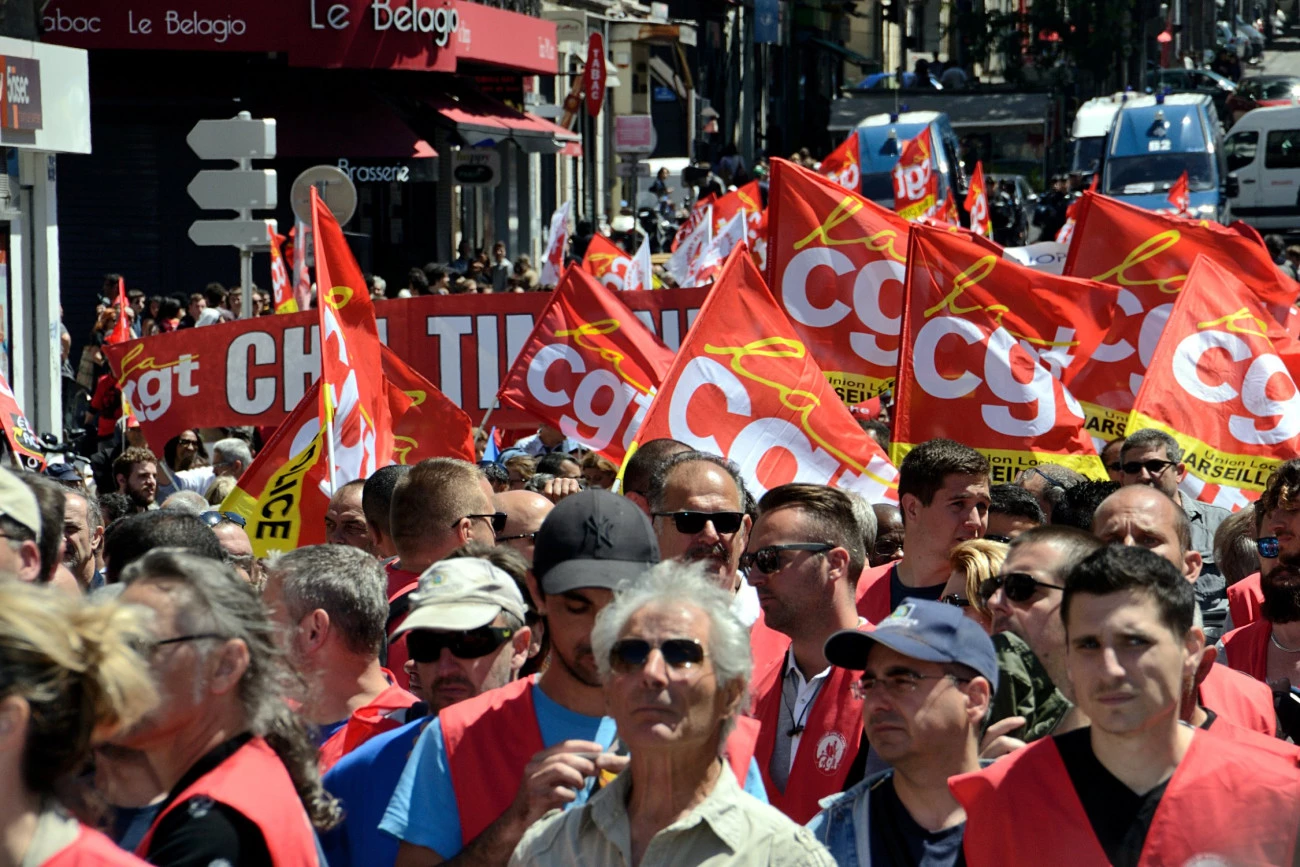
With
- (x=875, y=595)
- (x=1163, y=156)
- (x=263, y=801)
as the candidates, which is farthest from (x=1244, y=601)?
(x=1163, y=156)

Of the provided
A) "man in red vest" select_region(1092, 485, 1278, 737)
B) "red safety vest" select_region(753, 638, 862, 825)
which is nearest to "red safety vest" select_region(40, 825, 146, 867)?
"red safety vest" select_region(753, 638, 862, 825)

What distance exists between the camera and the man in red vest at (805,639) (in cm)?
486

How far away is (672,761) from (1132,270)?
7.94m

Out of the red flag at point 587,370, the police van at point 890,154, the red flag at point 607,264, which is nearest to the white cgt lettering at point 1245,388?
the red flag at point 587,370

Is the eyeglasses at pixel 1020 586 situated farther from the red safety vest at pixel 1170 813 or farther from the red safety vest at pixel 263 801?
the red safety vest at pixel 263 801

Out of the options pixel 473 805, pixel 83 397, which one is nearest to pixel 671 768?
pixel 473 805

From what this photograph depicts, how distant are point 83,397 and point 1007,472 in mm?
10661

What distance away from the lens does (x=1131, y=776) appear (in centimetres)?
391

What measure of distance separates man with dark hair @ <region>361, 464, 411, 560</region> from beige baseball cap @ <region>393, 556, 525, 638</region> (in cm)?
249

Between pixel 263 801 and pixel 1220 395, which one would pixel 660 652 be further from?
pixel 1220 395

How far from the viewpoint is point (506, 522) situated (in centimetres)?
672

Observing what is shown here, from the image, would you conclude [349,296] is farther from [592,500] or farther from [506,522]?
[592,500]

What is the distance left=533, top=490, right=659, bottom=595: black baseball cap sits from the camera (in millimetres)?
4141

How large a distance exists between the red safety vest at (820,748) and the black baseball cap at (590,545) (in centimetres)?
86
